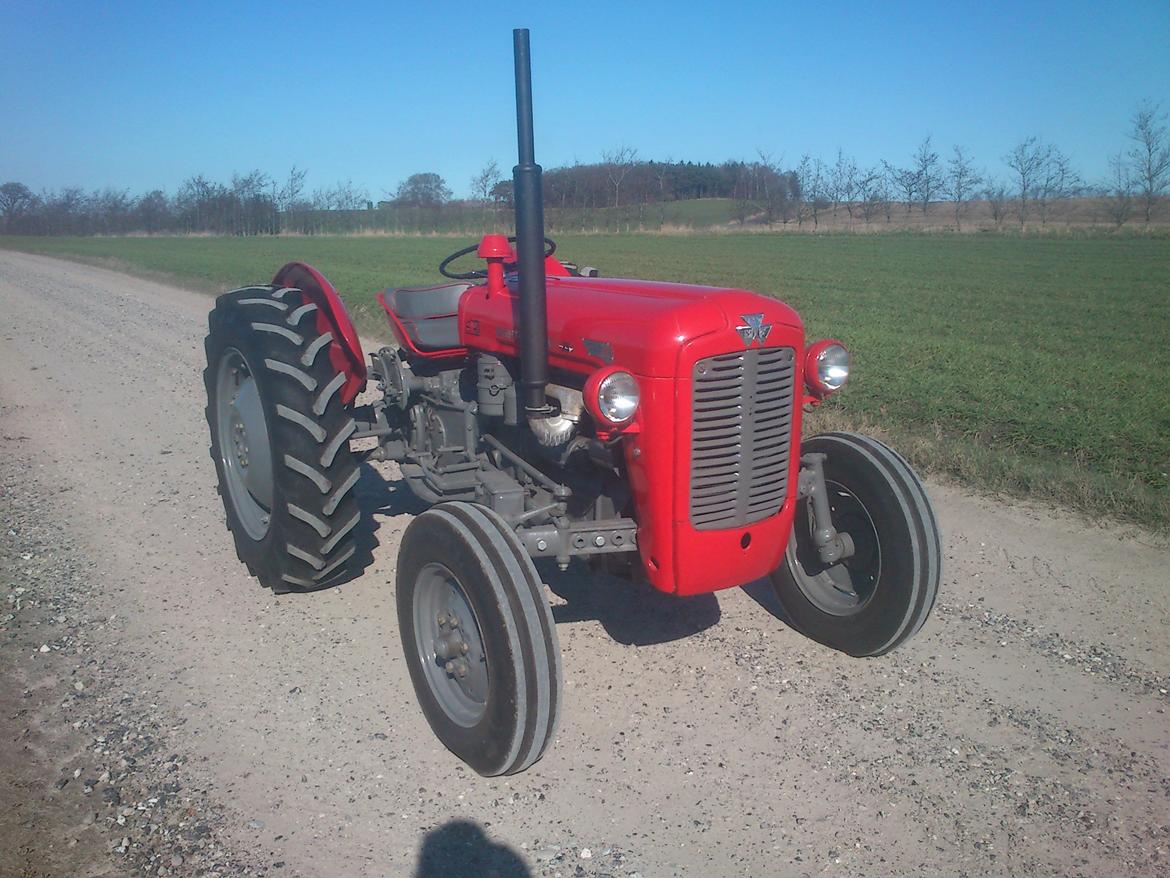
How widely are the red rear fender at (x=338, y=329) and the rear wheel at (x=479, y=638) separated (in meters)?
1.49

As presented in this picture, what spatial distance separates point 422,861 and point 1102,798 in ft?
6.91

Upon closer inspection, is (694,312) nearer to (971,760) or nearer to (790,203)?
(971,760)

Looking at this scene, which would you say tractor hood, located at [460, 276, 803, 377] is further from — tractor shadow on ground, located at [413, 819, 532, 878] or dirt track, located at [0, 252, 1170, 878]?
tractor shadow on ground, located at [413, 819, 532, 878]

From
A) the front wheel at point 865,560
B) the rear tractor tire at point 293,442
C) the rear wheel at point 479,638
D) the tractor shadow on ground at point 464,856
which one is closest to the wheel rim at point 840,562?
the front wheel at point 865,560

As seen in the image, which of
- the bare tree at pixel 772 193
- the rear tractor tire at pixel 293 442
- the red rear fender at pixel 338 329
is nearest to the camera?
the rear tractor tire at pixel 293 442

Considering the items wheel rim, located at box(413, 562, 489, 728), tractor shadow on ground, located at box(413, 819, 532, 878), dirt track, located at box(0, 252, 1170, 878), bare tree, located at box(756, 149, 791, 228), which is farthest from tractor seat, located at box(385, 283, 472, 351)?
bare tree, located at box(756, 149, 791, 228)

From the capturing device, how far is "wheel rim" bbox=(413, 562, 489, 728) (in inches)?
128

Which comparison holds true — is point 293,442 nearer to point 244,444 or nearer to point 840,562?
point 244,444

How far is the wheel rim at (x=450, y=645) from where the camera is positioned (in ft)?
10.6

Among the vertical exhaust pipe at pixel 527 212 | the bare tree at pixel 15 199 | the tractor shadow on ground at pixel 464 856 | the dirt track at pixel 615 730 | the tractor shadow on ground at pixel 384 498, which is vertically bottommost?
the tractor shadow on ground at pixel 464 856

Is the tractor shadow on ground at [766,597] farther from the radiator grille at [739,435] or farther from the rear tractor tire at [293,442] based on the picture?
the rear tractor tire at [293,442]

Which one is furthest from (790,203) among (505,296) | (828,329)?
(505,296)

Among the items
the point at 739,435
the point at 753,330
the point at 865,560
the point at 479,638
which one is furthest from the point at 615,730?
the point at 753,330

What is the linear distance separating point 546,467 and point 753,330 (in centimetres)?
120
